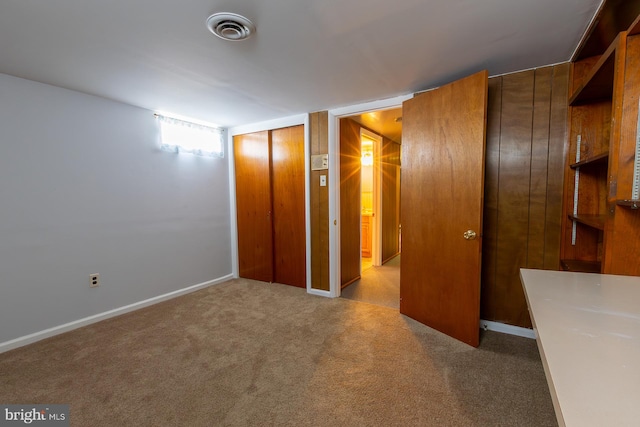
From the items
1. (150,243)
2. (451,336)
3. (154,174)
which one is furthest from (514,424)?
(154,174)

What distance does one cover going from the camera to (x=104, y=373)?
1814 millimetres

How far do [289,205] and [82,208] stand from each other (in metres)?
2.00

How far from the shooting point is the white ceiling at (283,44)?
1.36 meters

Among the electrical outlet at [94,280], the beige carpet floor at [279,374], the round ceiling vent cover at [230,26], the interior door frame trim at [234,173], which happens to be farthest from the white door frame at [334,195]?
the electrical outlet at [94,280]

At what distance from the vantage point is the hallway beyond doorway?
3009 mm

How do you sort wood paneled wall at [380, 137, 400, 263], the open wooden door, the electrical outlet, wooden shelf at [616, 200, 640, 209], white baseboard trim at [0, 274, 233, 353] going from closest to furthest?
wooden shelf at [616, 200, 640, 209] → the open wooden door → white baseboard trim at [0, 274, 233, 353] → the electrical outlet → wood paneled wall at [380, 137, 400, 263]

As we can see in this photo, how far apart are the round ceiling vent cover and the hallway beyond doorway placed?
2605 mm

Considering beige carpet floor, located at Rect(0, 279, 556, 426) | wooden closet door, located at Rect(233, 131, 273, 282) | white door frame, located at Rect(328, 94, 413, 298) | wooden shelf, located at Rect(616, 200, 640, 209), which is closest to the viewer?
wooden shelf, located at Rect(616, 200, 640, 209)

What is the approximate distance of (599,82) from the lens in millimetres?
1579

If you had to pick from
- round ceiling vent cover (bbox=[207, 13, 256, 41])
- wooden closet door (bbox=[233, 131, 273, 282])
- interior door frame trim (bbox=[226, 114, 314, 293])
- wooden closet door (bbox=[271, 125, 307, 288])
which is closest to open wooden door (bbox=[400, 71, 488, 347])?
interior door frame trim (bbox=[226, 114, 314, 293])

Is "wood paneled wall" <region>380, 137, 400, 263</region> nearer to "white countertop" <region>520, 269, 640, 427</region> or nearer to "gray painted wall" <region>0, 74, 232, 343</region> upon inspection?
"gray painted wall" <region>0, 74, 232, 343</region>

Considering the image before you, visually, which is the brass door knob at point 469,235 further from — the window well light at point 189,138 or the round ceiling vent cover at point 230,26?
the window well light at point 189,138

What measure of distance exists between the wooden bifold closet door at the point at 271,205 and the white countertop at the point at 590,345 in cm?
260

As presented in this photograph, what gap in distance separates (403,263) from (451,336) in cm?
69
